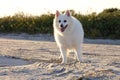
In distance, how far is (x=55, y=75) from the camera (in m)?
8.91

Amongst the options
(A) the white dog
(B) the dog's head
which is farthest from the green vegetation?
(B) the dog's head

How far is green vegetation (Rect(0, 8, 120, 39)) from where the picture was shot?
21.7 meters

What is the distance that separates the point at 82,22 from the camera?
74.5ft

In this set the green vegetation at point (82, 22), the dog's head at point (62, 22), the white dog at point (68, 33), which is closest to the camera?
the dog's head at point (62, 22)

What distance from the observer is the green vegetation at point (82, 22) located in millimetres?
21727

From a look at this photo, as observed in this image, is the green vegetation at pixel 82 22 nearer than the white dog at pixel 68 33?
No

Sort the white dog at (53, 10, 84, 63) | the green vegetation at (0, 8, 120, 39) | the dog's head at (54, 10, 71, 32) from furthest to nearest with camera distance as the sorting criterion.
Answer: the green vegetation at (0, 8, 120, 39) → the white dog at (53, 10, 84, 63) → the dog's head at (54, 10, 71, 32)

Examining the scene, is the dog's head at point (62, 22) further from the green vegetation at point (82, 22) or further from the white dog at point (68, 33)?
the green vegetation at point (82, 22)

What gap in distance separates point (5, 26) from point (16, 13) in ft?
6.79

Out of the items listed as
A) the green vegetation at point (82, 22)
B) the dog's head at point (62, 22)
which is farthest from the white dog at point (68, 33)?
the green vegetation at point (82, 22)

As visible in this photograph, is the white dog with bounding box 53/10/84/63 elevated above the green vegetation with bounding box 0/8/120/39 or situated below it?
above

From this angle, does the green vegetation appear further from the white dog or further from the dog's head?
the dog's head

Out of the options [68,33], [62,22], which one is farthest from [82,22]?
[62,22]

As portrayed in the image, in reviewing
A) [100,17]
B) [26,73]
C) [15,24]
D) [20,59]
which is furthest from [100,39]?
[26,73]
